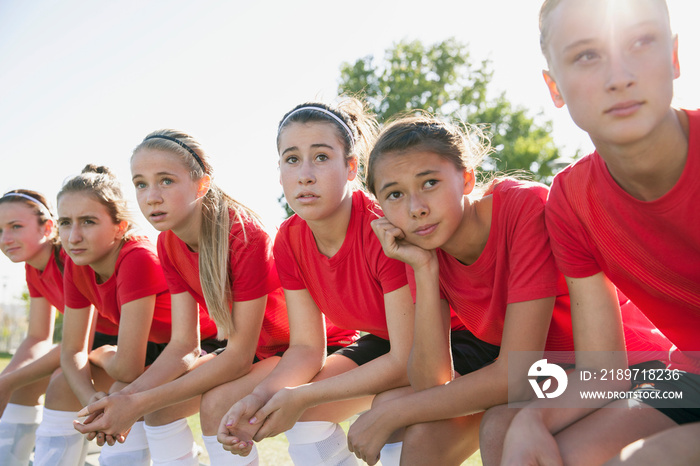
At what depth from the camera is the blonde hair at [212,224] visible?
282 cm

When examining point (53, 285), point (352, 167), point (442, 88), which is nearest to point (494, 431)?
point (352, 167)

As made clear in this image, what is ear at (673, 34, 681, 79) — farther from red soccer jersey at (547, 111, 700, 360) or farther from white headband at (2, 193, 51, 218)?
white headband at (2, 193, 51, 218)

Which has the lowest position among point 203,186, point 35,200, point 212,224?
point 212,224

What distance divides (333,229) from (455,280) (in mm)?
656

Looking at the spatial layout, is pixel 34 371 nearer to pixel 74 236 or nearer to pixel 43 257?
pixel 43 257

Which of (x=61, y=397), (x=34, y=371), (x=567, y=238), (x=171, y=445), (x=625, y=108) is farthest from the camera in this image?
(x=34, y=371)

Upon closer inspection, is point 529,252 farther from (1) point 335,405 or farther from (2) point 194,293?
(2) point 194,293

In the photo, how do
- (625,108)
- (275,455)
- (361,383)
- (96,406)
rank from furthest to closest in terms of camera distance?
(275,455) → (96,406) → (361,383) → (625,108)

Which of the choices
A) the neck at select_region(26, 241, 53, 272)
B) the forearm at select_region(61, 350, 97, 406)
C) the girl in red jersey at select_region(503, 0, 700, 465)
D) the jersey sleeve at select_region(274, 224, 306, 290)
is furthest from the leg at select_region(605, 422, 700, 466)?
the neck at select_region(26, 241, 53, 272)

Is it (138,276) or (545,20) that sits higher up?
(545,20)

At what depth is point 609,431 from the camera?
60.9 inches

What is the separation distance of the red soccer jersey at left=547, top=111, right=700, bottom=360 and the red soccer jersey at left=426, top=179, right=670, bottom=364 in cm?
9

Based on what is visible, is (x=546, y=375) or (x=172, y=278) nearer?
(x=546, y=375)

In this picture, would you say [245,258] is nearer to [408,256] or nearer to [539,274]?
[408,256]
